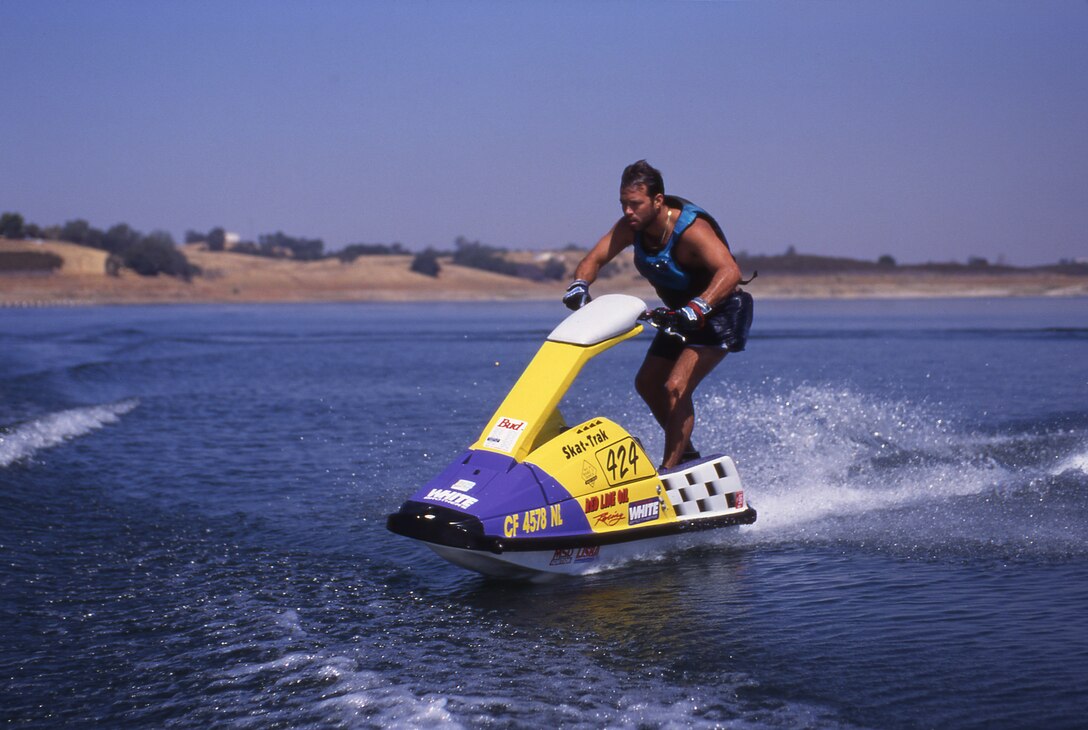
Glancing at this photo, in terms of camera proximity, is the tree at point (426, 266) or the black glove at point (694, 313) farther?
the tree at point (426, 266)

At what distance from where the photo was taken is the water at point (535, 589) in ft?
12.6

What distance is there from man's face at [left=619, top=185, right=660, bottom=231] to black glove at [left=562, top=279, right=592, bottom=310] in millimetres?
514

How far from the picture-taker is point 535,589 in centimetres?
555

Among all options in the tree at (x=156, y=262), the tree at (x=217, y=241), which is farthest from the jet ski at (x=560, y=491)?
the tree at (x=217, y=241)

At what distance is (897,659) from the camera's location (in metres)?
4.22

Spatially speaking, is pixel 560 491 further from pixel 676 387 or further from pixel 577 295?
pixel 577 295

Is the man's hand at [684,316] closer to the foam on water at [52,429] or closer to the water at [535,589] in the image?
the water at [535,589]

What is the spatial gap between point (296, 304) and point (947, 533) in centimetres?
7118

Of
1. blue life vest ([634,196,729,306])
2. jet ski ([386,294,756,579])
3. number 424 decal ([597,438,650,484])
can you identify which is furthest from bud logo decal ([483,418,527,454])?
blue life vest ([634,196,729,306])

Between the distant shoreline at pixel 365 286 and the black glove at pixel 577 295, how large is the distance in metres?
61.4

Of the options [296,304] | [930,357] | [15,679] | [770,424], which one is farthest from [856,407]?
[296,304]

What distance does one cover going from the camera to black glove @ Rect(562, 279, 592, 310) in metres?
6.34

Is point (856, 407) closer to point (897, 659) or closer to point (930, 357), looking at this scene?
point (897, 659)

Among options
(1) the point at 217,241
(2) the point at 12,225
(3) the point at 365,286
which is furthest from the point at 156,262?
(1) the point at 217,241
